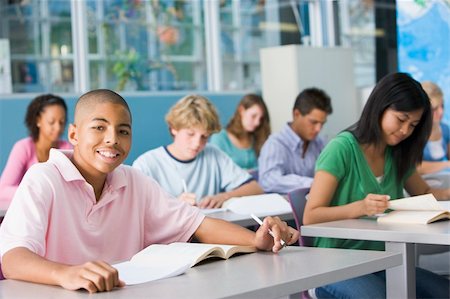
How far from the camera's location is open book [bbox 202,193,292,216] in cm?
388

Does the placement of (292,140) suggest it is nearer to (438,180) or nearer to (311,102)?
(311,102)

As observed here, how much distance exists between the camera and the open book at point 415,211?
306 cm

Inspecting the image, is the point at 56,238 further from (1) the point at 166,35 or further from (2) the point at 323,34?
(2) the point at 323,34

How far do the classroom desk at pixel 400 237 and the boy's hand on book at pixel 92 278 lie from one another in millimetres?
1067

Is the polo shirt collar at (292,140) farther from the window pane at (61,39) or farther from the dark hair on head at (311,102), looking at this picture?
the window pane at (61,39)

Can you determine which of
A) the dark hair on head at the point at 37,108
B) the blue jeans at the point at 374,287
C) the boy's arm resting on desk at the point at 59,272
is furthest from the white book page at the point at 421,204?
the dark hair on head at the point at 37,108

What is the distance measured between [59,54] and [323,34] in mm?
3203

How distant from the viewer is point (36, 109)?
5.86 metres

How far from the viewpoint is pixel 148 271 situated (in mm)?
2133

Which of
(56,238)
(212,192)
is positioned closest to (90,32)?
(212,192)

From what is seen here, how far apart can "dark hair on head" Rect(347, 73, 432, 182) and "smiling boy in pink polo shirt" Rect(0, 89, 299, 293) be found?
1.03 meters

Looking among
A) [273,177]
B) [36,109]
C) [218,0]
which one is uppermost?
[218,0]

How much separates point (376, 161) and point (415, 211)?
389mm

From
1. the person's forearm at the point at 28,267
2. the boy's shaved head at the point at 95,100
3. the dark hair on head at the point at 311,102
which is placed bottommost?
the person's forearm at the point at 28,267
